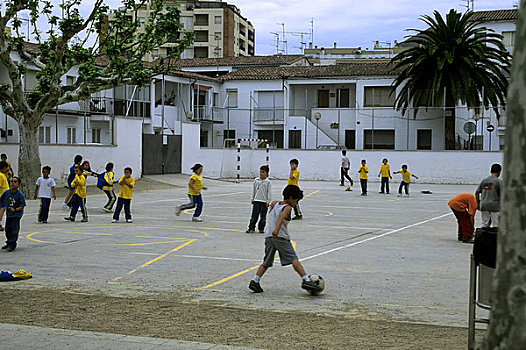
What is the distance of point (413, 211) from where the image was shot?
983 inches

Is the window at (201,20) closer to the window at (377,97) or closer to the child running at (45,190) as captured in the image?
the window at (377,97)

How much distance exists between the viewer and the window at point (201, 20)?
87562 mm

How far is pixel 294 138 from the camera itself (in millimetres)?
54750

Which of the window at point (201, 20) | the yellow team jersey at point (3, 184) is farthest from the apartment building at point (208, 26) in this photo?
the yellow team jersey at point (3, 184)

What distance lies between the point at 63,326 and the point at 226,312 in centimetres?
198

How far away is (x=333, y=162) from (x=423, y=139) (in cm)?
931

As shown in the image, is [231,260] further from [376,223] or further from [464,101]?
[464,101]

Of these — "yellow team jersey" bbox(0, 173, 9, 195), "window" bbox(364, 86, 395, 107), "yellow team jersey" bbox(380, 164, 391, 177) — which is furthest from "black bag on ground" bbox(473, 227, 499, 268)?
"window" bbox(364, 86, 395, 107)

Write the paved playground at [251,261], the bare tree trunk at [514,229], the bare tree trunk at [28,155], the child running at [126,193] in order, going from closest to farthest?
the bare tree trunk at [514,229]
the paved playground at [251,261]
the child running at [126,193]
the bare tree trunk at [28,155]

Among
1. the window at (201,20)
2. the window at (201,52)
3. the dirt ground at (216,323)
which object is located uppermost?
the window at (201,20)

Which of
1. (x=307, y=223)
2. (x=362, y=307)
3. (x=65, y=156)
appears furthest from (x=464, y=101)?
(x=362, y=307)

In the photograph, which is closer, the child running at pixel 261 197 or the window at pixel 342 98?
the child running at pixel 261 197

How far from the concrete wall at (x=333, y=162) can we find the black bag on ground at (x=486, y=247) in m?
38.3

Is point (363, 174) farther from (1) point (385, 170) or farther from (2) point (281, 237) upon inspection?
(2) point (281, 237)
